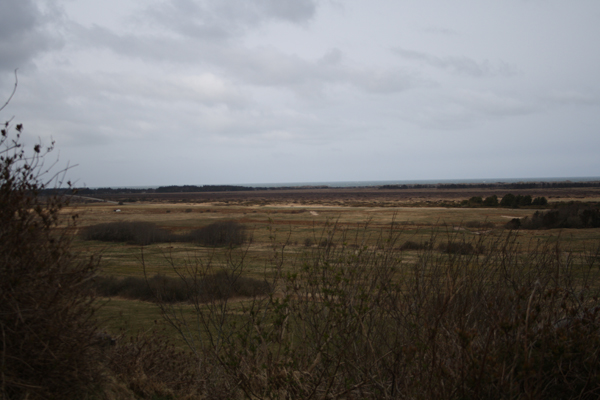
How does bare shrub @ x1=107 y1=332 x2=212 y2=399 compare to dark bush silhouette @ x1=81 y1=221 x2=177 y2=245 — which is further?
dark bush silhouette @ x1=81 y1=221 x2=177 y2=245

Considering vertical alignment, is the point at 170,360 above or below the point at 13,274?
below

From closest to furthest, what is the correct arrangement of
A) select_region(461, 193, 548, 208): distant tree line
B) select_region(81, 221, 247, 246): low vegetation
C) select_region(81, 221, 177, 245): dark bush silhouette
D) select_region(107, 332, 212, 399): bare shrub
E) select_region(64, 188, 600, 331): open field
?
1. select_region(107, 332, 212, 399): bare shrub
2. select_region(64, 188, 600, 331): open field
3. select_region(81, 221, 247, 246): low vegetation
4. select_region(81, 221, 177, 245): dark bush silhouette
5. select_region(461, 193, 548, 208): distant tree line

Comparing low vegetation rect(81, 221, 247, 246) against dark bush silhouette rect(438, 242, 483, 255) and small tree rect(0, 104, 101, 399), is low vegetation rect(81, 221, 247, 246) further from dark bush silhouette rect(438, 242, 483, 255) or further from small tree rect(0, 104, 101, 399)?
small tree rect(0, 104, 101, 399)

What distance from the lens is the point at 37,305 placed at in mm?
3955

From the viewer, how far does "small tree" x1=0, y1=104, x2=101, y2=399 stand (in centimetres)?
386

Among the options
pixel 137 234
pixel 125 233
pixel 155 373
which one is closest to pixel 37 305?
pixel 155 373

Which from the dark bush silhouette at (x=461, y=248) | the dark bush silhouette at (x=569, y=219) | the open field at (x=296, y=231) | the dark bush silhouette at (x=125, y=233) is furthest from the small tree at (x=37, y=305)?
the dark bush silhouette at (x=569, y=219)

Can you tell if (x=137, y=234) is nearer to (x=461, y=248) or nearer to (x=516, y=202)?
(x=461, y=248)

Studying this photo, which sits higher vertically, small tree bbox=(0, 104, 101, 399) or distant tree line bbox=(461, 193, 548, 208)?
small tree bbox=(0, 104, 101, 399)

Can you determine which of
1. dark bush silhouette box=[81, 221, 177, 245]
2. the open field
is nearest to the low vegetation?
dark bush silhouette box=[81, 221, 177, 245]

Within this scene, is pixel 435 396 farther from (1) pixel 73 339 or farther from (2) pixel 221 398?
(1) pixel 73 339

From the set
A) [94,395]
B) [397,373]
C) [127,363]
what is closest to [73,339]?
[94,395]

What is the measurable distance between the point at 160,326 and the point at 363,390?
8.74 meters

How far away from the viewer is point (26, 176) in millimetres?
4586
